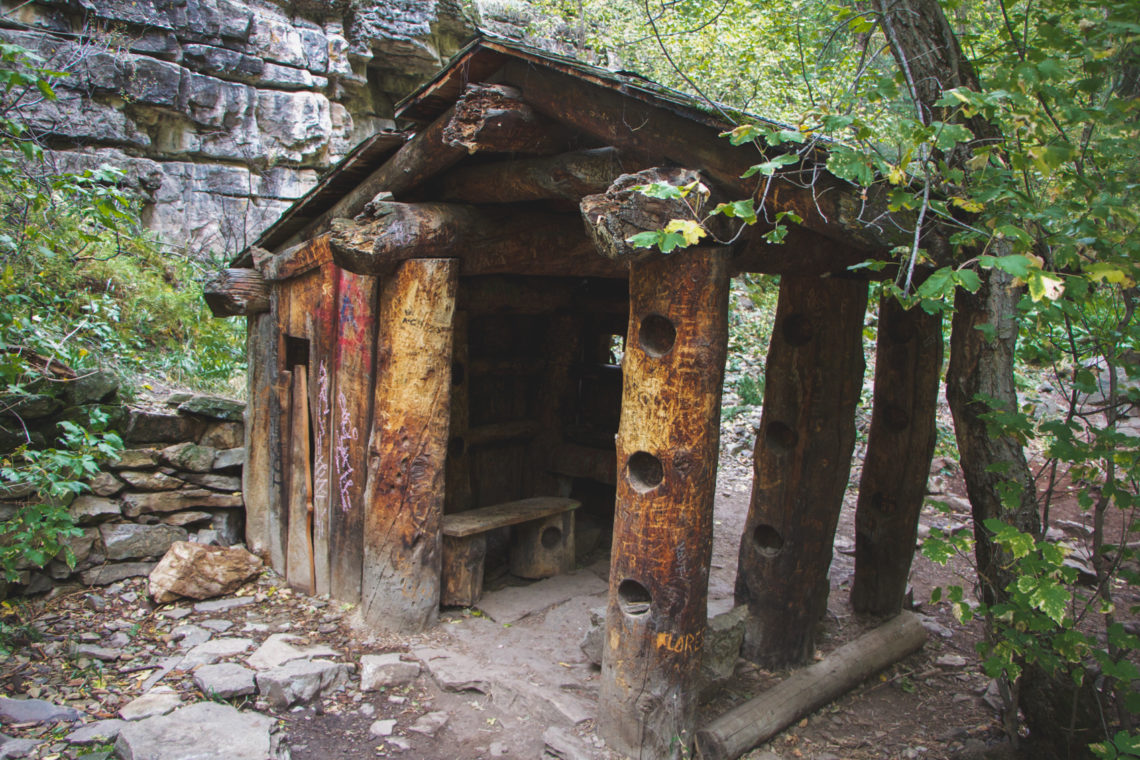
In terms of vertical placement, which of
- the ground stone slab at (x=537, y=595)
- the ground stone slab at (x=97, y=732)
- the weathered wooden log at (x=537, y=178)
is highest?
the weathered wooden log at (x=537, y=178)

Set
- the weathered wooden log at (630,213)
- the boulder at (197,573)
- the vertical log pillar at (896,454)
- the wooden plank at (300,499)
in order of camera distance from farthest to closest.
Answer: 1. the wooden plank at (300,499)
2. the boulder at (197,573)
3. the vertical log pillar at (896,454)
4. the weathered wooden log at (630,213)

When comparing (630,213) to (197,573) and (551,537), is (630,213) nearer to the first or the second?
(551,537)

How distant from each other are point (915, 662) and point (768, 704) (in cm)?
148

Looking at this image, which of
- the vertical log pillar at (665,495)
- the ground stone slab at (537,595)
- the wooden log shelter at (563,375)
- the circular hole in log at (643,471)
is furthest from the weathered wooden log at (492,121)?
the ground stone slab at (537,595)

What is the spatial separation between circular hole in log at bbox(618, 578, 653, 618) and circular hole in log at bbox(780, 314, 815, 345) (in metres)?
1.72

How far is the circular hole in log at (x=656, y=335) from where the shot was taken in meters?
3.29

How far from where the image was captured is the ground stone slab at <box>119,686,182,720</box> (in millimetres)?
3566

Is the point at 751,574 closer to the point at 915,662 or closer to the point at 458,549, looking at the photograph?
the point at 915,662

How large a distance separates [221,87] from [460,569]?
1016cm

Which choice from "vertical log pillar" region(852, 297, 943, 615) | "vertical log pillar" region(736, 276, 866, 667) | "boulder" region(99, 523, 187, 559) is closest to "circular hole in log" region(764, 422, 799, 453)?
"vertical log pillar" region(736, 276, 866, 667)

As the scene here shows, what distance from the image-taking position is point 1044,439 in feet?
29.4

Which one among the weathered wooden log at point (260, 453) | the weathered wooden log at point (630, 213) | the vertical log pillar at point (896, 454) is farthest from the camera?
the weathered wooden log at point (260, 453)

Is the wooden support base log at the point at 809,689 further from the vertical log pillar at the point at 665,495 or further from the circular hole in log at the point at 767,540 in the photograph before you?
the circular hole in log at the point at 767,540

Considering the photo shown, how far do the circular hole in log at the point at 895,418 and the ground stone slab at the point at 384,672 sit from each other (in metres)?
3.16
